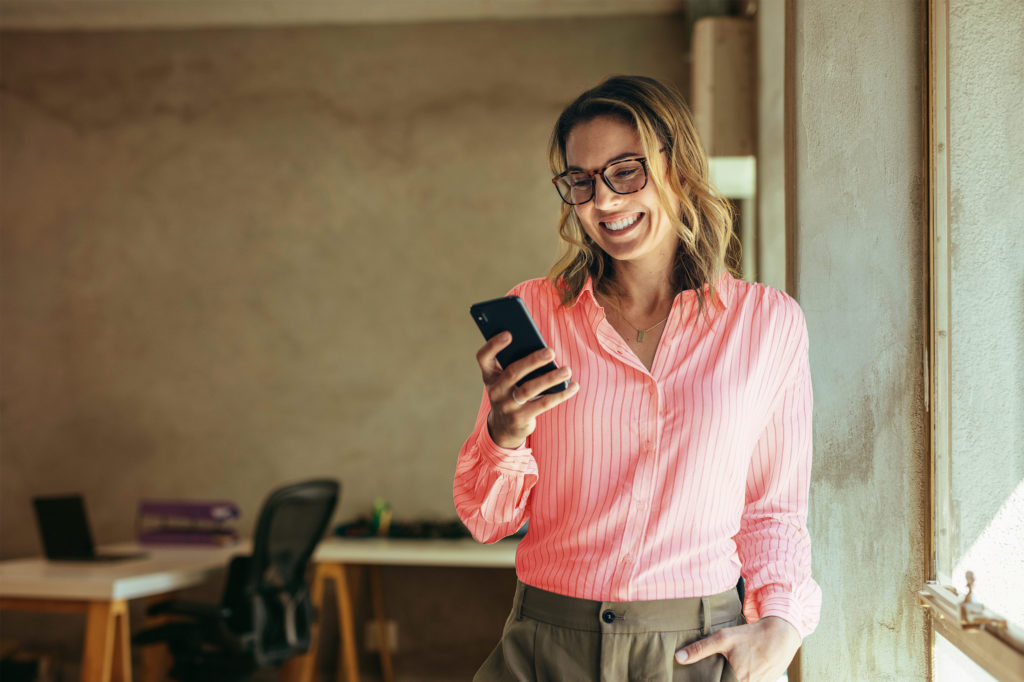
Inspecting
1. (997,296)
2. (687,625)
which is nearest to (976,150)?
(997,296)

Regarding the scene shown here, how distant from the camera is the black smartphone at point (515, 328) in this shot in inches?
43.6

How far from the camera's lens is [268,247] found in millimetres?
4617

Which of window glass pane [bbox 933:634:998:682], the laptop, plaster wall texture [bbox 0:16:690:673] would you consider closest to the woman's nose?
window glass pane [bbox 933:634:998:682]

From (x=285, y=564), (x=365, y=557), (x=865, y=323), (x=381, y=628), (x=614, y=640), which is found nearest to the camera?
(x=614, y=640)

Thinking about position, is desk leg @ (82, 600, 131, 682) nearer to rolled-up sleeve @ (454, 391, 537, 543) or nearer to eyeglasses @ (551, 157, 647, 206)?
rolled-up sleeve @ (454, 391, 537, 543)

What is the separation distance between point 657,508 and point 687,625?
0.16 m

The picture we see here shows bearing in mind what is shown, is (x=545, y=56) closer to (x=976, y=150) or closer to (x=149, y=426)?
(x=149, y=426)

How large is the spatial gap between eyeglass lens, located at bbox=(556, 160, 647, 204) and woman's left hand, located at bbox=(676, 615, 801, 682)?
0.62 meters

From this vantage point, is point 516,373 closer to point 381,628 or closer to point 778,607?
point 778,607

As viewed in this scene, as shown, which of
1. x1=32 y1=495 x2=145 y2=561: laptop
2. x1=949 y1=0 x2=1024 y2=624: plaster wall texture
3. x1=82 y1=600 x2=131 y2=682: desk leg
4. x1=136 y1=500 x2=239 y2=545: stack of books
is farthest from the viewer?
x1=136 y1=500 x2=239 y2=545: stack of books

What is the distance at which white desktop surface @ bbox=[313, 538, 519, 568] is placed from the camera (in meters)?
3.62

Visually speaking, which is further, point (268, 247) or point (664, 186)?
point (268, 247)

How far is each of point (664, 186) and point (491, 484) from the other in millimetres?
487

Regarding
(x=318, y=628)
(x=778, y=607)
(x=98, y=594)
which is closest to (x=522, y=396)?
(x=778, y=607)
